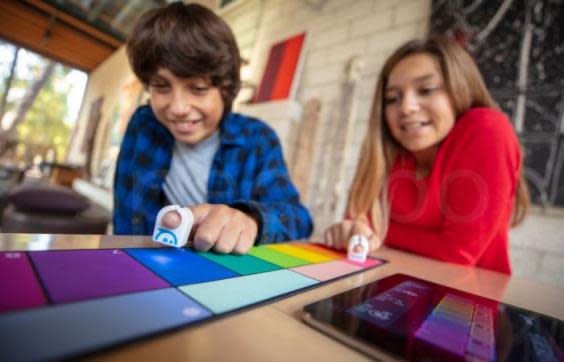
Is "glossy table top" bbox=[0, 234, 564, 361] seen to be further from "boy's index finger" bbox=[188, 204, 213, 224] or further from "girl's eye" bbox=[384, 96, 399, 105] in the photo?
"girl's eye" bbox=[384, 96, 399, 105]

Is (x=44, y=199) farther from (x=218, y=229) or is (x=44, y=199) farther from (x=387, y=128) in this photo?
(x=387, y=128)

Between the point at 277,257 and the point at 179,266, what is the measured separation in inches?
5.8

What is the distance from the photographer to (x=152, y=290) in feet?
0.62

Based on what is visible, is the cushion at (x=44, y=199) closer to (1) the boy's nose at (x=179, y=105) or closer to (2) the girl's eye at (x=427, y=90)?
(1) the boy's nose at (x=179, y=105)

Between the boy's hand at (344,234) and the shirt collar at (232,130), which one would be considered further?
the shirt collar at (232,130)

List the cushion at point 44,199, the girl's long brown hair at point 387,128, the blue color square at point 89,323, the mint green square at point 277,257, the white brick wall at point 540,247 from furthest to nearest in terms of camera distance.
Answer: the cushion at point 44,199, the white brick wall at point 540,247, the girl's long brown hair at point 387,128, the mint green square at point 277,257, the blue color square at point 89,323

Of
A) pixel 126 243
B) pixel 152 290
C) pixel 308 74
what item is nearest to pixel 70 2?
pixel 308 74

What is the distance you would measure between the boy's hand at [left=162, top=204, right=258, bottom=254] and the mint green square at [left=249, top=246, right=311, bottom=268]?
2cm

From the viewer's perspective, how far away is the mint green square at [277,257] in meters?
0.34

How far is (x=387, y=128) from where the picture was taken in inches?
37.0

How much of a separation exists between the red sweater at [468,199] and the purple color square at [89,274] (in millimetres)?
624

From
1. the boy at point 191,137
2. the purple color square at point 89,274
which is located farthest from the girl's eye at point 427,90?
the purple color square at point 89,274

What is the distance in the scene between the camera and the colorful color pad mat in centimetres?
12

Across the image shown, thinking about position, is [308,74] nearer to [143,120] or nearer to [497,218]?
[143,120]
